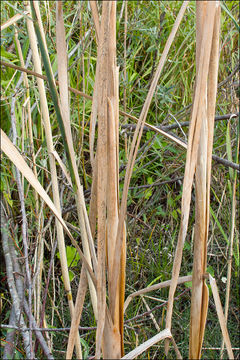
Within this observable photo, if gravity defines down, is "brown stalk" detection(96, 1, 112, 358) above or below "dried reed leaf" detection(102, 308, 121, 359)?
above

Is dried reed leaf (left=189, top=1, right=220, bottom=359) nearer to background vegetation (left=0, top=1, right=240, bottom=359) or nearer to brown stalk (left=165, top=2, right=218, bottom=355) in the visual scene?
brown stalk (left=165, top=2, right=218, bottom=355)

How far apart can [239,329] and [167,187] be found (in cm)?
54

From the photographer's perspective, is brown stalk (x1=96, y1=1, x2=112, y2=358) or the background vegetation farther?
the background vegetation

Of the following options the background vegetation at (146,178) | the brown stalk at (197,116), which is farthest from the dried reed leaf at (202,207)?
the background vegetation at (146,178)

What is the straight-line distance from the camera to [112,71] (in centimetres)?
44

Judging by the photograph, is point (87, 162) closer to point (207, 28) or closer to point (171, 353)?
point (171, 353)

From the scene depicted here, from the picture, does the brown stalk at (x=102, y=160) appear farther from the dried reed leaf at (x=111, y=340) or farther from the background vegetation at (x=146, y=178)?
the background vegetation at (x=146, y=178)

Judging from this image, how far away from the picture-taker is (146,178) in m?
1.54

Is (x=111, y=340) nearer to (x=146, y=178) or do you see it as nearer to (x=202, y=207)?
(x=202, y=207)

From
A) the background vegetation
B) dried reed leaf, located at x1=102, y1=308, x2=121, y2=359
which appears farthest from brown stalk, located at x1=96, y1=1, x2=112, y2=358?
the background vegetation

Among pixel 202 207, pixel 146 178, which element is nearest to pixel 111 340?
pixel 202 207

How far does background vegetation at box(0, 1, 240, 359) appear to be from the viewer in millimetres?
1230

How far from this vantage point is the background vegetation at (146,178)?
4.04 feet

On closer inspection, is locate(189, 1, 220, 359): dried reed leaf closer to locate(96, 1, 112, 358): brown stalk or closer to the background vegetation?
locate(96, 1, 112, 358): brown stalk
